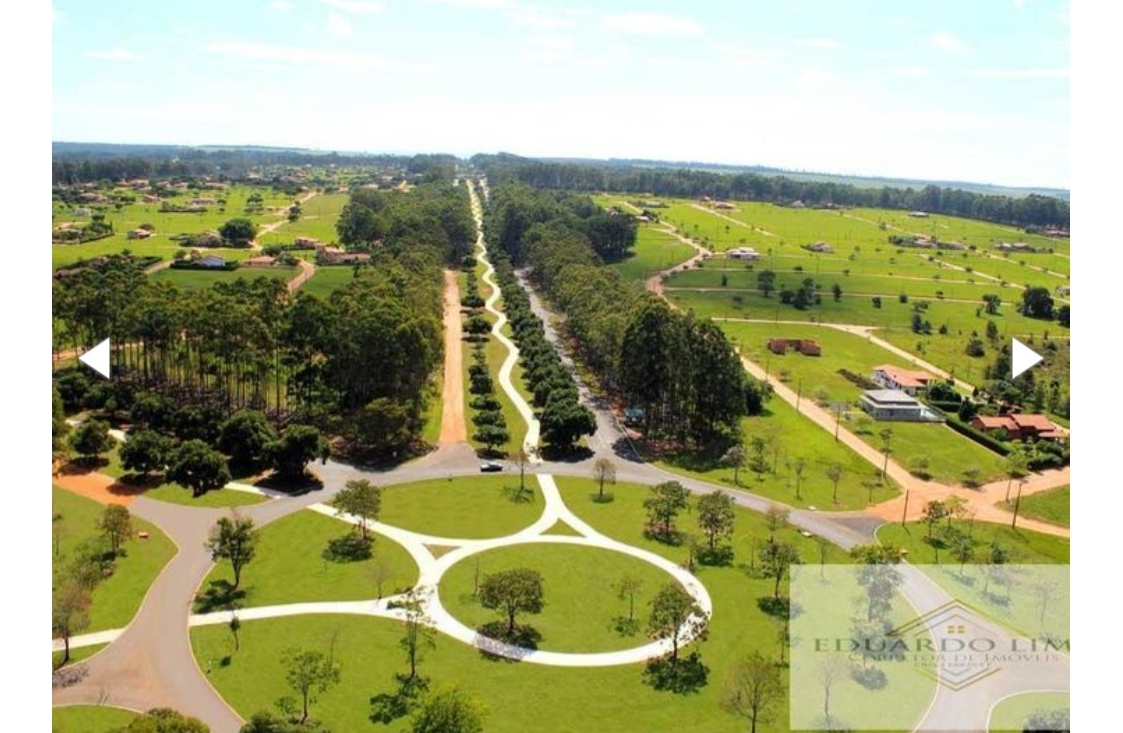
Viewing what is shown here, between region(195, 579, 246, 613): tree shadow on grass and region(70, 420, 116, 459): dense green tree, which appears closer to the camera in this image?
region(195, 579, 246, 613): tree shadow on grass

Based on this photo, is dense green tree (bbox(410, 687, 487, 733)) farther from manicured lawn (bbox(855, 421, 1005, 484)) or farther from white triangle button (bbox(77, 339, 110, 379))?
white triangle button (bbox(77, 339, 110, 379))

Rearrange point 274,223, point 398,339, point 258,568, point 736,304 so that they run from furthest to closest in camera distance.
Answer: point 274,223 → point 736,304 → point 398,339 → point 258,568

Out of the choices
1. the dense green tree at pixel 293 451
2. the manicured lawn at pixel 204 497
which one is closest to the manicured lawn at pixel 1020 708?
the dense green tree at pixel 293 451

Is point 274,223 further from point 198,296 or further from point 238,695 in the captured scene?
point 238,695

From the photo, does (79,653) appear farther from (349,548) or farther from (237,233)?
(237,233)

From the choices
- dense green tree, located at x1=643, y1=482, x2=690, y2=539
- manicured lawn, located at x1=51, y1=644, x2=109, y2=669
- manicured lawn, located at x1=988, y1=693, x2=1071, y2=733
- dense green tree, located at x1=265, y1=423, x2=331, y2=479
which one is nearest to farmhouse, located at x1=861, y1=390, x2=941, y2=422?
dense green tree, located at x1=643, y1=482, x2=690, y2=539

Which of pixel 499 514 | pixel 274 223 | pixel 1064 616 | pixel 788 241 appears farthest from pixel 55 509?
pixel 788 241
